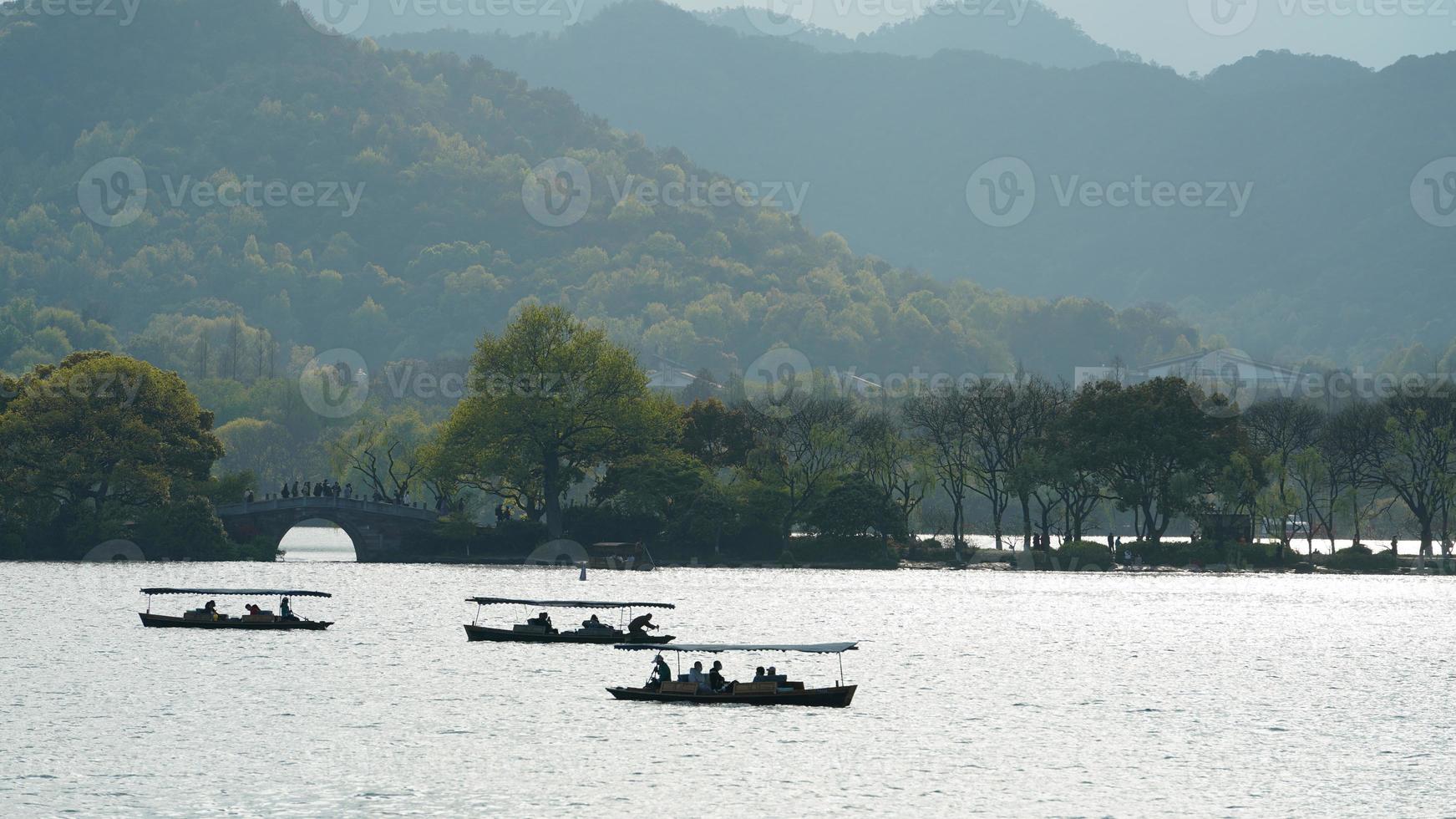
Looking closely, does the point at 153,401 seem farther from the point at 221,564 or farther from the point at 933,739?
the point at 933,739

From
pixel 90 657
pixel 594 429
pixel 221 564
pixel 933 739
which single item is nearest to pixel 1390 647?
pixel 933 739

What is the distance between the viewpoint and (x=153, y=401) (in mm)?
159500

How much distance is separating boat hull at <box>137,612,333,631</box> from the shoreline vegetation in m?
52.1

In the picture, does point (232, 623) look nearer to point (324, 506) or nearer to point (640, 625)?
point (640, 625)

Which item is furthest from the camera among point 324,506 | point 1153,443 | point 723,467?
point 723,467

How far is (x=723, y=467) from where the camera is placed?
587 ft

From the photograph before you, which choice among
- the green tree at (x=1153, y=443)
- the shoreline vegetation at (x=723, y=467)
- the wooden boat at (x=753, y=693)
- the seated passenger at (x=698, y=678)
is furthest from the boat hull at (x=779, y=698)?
the shoreline vegetation at (x=723, y=467)

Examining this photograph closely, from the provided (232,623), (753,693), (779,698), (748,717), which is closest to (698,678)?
(753,693)

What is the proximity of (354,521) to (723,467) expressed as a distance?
34.1 metres

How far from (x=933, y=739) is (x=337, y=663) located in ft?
111

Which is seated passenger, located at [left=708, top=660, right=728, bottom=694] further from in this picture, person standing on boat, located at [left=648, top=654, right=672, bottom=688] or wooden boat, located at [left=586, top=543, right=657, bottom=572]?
wooden boat, located at [left=586, top=543, right=657, bottom=572]

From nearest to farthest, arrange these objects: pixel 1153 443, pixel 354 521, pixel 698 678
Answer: pixel 698 678 → pixel 1153 443 → pixel 354 521

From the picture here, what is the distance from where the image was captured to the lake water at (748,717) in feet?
196

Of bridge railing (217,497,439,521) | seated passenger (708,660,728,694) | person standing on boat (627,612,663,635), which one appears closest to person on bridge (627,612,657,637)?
person standing on boat (627,612,663,635)
